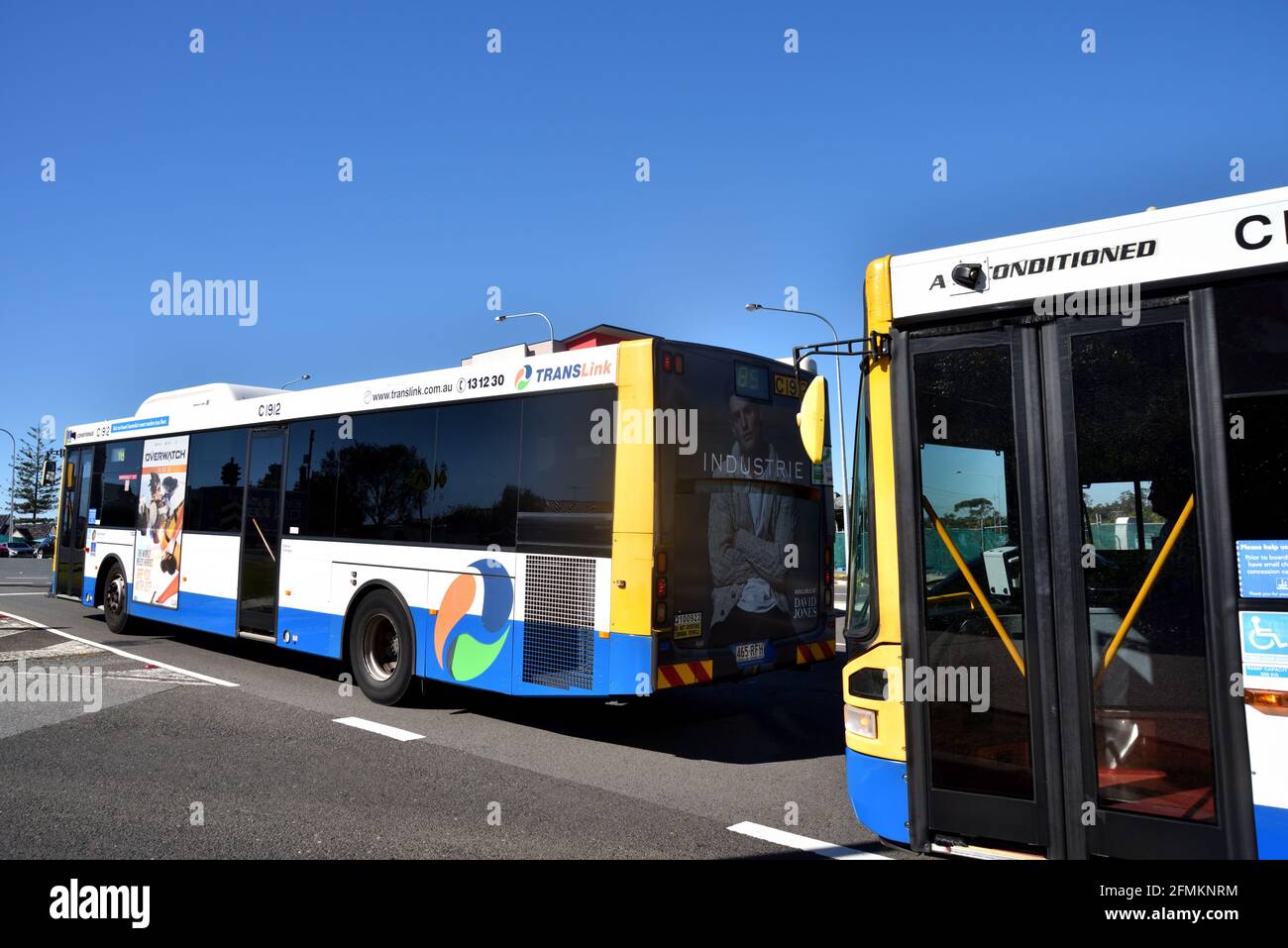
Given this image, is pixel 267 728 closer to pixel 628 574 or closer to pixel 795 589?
pixel 628 574

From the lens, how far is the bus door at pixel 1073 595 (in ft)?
11.9

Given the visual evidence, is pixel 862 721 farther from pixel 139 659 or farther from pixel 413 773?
pixel 139 659

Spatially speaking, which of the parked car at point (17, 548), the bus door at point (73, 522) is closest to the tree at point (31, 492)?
the parked car at point (17, 548)

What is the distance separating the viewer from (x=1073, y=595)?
3.84 meters

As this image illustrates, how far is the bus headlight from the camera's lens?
13.9ft

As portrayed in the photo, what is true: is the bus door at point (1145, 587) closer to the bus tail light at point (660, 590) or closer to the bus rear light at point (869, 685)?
the bus rear light at point (869, 685)

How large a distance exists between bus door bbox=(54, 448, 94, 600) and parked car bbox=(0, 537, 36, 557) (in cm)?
5021

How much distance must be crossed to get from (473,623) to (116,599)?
29.7 ft

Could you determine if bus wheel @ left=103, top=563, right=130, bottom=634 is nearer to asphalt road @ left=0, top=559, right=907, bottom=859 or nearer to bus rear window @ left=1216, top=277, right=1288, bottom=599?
asphalt road @ left=0, top=559, right=907, bottom=859

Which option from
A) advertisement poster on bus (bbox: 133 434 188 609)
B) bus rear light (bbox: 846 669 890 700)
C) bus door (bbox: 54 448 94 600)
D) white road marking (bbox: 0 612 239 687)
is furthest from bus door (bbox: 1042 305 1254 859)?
bus door (bbox: 54 448 94 600)

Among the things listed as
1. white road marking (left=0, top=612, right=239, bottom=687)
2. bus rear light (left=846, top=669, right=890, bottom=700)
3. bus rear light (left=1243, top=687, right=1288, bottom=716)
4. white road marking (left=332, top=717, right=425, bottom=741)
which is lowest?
white road marking (left=332, top=717, right=425, bottom=741)

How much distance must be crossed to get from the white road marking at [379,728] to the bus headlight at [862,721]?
4.24 metres

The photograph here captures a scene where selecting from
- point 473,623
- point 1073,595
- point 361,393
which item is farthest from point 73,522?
point 1073,595

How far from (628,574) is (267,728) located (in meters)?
3.68
